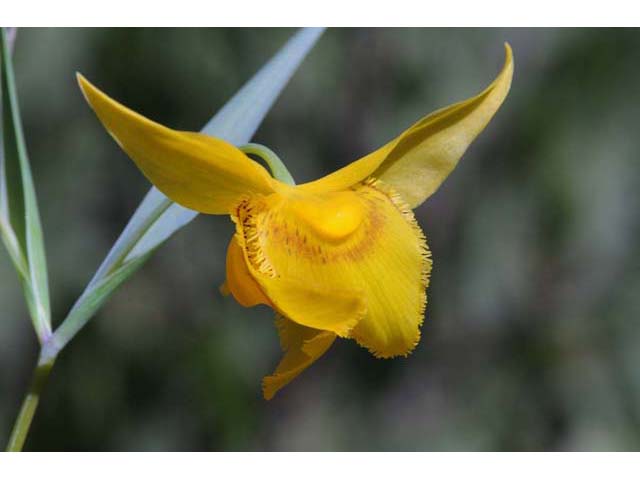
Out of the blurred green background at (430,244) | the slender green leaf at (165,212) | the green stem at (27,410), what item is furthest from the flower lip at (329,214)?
the blurred green background at (430,244)

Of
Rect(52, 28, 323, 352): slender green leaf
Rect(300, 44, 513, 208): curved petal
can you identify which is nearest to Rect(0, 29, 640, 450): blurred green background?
Rect(52, 28, 323, 352): slender green leaf

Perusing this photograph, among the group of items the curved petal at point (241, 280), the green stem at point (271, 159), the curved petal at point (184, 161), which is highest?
the curved petal at point (184, 161)

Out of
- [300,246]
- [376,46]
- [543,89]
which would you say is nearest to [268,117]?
[376,46]

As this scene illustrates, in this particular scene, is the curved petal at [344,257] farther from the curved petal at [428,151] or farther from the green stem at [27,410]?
the green stem at [27,410]

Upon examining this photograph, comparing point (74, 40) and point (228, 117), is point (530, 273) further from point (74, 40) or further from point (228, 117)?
point (228, 117)

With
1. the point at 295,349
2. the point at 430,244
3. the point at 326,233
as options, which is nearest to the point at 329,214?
the point at 326,233

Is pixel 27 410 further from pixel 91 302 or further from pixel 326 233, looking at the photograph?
pixel 326 233

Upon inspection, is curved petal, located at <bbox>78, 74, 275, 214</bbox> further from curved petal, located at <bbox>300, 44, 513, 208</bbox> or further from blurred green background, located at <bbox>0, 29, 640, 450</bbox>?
blurred green background, located at <bbox>0, 29, 640, 450</bbox>
